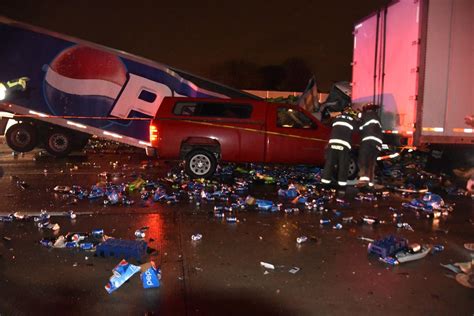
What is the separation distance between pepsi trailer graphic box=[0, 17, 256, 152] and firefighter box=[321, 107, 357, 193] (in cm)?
591

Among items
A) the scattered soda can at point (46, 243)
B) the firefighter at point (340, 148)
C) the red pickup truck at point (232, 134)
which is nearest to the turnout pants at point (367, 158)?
Answer: the firefighter at point (340, 148)

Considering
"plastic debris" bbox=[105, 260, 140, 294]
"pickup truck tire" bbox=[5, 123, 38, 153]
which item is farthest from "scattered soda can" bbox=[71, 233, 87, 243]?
"pickup truck tire" bbox=[5, 123, 38, 153]

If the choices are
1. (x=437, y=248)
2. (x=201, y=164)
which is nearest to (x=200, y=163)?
(x=201, y=164)

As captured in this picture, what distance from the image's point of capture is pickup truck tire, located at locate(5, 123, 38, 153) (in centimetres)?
1412

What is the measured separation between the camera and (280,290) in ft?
14.8

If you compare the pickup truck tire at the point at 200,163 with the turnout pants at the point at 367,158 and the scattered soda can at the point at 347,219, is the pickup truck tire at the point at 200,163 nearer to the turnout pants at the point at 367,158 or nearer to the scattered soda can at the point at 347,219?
the turnout pants at the point at 367,158

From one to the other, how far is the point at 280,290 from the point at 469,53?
267 inches

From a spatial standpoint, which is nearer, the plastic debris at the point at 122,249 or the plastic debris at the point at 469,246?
the plastic debris at the point at 122,249

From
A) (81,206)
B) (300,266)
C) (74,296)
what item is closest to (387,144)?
(300,266)

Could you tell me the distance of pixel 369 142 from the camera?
9664 millimetres

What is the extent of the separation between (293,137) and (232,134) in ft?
4.64

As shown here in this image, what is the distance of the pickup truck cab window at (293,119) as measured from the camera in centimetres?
1070

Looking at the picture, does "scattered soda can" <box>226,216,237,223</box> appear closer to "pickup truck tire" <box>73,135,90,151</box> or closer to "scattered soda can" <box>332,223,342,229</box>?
"scattered soda can" <box>332,223,342,229</box>

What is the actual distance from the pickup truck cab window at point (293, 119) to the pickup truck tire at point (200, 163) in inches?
71.6
